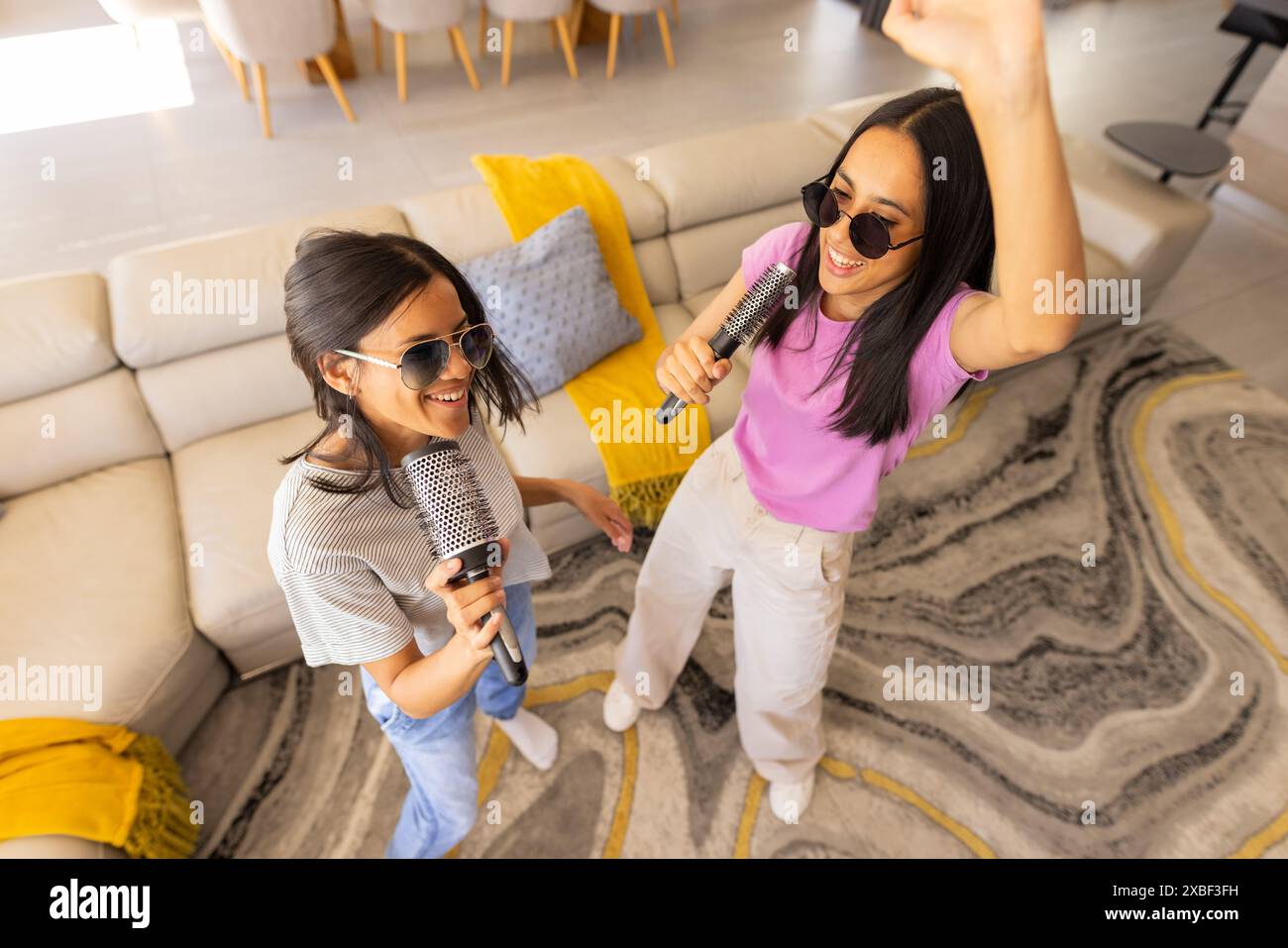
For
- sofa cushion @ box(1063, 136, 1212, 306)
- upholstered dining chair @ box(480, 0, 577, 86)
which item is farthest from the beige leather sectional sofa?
upholstered dining chair @ box(480, 0, 577, 86)

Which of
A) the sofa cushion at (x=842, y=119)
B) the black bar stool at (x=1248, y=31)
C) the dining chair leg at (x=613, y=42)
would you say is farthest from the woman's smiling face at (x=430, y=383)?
the black bar stool at (x=1248, y=31)

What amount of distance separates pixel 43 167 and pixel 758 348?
421cm

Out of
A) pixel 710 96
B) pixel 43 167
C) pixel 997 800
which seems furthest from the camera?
pixel 710 96

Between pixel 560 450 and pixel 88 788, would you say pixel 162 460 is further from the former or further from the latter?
pixel 560 450

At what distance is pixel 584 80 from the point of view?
464 centimetres

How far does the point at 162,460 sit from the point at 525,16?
344 centimetres

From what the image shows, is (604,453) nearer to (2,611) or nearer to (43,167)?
(2,611)

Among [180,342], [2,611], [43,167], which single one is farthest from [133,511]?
[43,167]

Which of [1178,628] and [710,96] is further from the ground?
[710,96]

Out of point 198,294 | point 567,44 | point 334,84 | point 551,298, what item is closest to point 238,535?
point 198,294

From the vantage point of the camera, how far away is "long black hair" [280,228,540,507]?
37.1 inches

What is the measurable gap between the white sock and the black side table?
138 inches

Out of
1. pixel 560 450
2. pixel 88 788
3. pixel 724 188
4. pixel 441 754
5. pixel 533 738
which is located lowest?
pixel 533 738

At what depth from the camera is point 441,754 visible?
1413 millimetres
